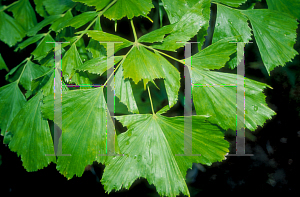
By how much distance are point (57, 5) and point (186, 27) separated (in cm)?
42

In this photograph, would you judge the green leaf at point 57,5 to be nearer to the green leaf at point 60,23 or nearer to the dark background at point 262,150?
the green leaf at point 60,23

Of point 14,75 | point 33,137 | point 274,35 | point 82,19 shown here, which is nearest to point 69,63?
point 82,19

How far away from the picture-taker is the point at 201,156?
1.52 feet

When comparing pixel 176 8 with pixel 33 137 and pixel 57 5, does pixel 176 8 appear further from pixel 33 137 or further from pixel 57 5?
pixel 33 137

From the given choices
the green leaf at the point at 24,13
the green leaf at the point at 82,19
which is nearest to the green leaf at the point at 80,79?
the green leaf at the point at 82,19

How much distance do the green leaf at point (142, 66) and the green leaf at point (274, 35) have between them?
0.90 feet

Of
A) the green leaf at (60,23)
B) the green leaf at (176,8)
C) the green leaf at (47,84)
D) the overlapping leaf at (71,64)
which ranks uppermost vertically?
the green leaf at (176,8)

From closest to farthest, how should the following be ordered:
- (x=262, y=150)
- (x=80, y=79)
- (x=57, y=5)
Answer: (x=80, y=79) < (x=57, y=5) < (x=262, y=150)

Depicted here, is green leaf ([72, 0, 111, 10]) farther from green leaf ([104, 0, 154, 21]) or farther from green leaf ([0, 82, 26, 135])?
green leaf ([0, 82, 26, 135])

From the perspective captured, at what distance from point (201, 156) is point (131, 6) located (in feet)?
1.17

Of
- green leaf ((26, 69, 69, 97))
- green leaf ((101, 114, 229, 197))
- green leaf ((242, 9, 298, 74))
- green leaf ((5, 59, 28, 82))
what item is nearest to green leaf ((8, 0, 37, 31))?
green leaf ((5, 59, 28, 82))

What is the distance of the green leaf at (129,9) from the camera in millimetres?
412

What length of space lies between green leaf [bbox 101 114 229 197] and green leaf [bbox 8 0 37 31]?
506 millimetres

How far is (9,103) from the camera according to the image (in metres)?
0.63
